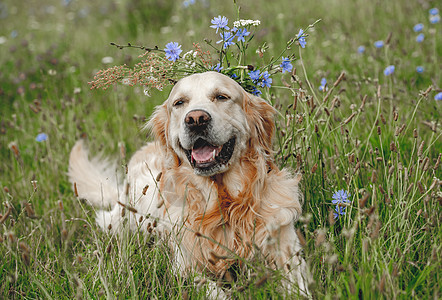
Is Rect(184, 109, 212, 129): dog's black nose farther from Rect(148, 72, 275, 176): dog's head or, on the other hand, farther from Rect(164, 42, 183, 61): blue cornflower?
Rect(164, 42, 183, 61): blue cornflower

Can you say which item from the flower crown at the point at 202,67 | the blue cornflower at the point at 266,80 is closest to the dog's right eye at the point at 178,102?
the flower crown at the point at 202,67

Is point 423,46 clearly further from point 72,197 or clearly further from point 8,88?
point 8,88

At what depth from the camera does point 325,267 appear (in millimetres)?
2000

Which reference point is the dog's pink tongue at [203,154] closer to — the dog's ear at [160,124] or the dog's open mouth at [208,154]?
the dog's open mouth at [208,154]

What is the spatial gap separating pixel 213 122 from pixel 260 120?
0.43 metres

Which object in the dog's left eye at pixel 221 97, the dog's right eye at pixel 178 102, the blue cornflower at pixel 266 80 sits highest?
the blue cornflower at pixel 266 80

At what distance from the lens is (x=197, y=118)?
2172mm

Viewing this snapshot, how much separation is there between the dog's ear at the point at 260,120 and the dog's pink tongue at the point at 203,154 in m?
0.29

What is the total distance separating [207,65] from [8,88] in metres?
3.56

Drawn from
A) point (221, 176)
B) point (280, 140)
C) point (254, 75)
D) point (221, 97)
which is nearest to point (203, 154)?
point (221, 176)

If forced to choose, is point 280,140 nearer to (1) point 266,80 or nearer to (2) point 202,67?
(1) point 266,80

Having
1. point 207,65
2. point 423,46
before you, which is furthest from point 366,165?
point 423,46

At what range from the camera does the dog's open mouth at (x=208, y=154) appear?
2320 millimetres

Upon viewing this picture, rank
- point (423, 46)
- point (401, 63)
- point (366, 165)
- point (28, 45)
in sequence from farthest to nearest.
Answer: point (28, 45)
point (423, 46)
point (401, 63)
point (366, 165)
